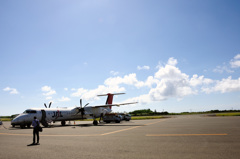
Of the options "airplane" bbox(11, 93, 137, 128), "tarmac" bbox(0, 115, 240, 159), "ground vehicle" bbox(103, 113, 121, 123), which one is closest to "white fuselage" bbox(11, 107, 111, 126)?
"airplane" bbox(11, 93, 137, 128)

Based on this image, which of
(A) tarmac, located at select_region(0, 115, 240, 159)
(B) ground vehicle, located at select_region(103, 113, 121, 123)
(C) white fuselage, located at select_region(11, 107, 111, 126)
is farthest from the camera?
(B) ground vehicle, located at select_region(103, 113, 121, 123)

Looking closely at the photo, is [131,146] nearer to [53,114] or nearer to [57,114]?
[53,114]

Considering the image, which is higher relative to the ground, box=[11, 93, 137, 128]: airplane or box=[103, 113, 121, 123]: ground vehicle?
box=[11, 93, 137, 128]: airplane

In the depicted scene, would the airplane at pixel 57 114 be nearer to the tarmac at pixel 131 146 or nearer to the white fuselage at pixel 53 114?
the white fuselage at pixel 53 114

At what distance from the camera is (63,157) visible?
748 cm

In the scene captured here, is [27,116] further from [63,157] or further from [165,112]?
[165,112]

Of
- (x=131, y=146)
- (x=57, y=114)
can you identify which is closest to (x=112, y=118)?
(x=57, y=114)

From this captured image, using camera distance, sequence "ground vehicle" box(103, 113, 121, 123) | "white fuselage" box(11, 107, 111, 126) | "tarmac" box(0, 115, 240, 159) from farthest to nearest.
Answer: "ground vehicle" box(103, 113, 121, 123) → "white fuselage" box(11, 107, 111, 126) → "tarmac" box(0, 115, 240, 159)

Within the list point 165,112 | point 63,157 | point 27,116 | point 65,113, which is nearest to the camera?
point 63,157

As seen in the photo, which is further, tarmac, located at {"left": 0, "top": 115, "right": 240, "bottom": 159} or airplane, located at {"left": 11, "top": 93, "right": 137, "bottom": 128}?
airplane, located at {"left": 11, "top": 93, "right": 137, "bottom": 128}

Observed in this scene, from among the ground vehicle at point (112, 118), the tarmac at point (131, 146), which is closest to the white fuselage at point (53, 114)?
the ground vehicle at point (112, 118)

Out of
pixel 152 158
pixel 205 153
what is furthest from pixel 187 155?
pixel 152 158

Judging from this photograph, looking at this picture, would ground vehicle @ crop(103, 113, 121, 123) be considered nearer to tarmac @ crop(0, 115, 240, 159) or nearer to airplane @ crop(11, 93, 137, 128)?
airplane @ crop(11, 93, 137, 128)

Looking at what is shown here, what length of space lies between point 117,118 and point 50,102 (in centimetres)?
1454
